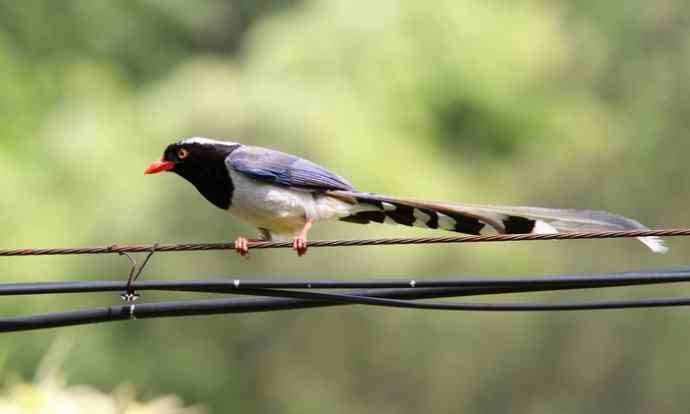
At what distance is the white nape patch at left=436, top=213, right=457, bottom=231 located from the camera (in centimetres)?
690

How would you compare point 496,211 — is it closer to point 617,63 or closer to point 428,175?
point 428,175

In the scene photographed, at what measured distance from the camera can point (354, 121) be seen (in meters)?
21.5

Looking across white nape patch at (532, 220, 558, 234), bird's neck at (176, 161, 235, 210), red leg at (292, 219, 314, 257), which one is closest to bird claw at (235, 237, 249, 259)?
red leg at (292, 219, 314, 257)

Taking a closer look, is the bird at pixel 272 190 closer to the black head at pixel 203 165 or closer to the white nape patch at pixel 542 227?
the black head at pixel 203 165

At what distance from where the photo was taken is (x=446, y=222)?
697cm

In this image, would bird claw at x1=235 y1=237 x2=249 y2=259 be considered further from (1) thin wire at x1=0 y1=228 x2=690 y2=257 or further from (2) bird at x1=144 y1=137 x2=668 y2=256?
(1) thin wire at x1=0 y1=228 x2=690 y2=257

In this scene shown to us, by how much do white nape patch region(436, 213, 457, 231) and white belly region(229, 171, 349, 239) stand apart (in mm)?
785

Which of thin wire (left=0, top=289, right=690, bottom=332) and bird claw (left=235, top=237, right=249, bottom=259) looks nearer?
thin wire (left=0, top=289, right=690, bottom=332)

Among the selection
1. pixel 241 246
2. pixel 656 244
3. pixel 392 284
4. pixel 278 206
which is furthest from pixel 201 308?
pixel 278 206

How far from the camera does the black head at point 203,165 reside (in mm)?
7723

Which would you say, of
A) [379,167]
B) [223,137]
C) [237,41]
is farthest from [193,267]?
[237,41]

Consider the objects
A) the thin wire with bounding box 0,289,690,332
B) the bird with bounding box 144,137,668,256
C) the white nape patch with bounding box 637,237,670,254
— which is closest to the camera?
the thin wire with bounding box 0,289,690,332

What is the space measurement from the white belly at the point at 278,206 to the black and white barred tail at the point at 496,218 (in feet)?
1.08

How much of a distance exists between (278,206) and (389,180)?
477 inches
